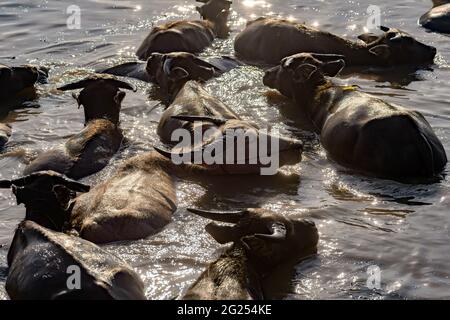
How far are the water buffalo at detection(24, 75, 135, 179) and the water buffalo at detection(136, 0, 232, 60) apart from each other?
2201 mm

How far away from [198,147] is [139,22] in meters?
6.64

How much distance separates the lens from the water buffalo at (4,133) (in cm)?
872

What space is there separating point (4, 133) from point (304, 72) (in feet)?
10.9

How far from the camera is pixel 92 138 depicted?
8234mm

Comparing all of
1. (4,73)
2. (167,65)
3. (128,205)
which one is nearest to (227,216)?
(128,205)

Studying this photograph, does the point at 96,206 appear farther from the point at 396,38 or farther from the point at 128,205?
the point at 396,38

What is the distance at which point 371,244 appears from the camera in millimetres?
6316

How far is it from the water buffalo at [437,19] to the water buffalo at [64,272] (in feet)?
28.3

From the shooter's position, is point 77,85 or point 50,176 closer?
point 50,176

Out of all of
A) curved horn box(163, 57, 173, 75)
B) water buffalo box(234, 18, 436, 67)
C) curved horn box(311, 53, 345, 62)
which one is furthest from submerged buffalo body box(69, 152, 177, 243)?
water buffalo box(234, 18, 436, 67)

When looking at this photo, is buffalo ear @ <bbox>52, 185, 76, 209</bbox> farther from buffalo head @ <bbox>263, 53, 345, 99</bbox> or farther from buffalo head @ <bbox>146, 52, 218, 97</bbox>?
buffalo head @ <bbox>263, 53, 345, 99</bbox>

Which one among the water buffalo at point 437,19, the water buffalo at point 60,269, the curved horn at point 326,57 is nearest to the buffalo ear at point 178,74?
the curved horn at point 326,57

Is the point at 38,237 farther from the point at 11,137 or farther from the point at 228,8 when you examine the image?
the point at 228,8

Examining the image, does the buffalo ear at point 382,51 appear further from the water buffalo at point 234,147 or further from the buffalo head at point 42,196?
the buffalo head at point 42,196
